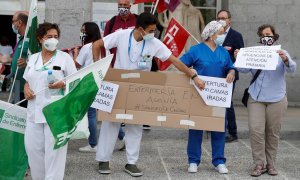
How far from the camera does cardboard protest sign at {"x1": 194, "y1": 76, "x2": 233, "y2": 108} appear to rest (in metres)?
6.96

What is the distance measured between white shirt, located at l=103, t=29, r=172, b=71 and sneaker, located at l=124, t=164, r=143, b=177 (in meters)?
1.11

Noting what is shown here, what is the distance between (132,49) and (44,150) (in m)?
1.56

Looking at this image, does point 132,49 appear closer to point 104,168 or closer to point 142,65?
point 142,65

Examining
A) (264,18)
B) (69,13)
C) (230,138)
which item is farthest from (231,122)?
(264,18)

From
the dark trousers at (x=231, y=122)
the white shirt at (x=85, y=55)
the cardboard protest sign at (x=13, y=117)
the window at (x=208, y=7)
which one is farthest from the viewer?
the window at (x=208, y=7)

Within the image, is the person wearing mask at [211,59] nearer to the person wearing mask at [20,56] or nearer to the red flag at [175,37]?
the red flag at [175,37]

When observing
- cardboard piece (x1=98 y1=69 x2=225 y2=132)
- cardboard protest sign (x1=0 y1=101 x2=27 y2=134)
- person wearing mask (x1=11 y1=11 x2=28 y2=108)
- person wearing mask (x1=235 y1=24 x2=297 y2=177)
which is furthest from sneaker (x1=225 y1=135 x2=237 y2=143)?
cardboard protest sign (x1=0 y1=101 x2=27 y2=134)

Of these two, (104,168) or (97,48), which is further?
(104,168)

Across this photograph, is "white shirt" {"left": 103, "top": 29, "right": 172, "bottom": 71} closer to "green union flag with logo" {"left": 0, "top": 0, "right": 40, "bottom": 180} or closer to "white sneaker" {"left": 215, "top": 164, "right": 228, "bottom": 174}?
"green union flag with logo" {"left": 0, "top": 0, "right": 40, "bottom": 180}

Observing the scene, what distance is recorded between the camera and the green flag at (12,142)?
6.14m

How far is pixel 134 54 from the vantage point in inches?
269

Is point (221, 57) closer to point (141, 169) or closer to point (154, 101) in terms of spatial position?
point (154, 101)

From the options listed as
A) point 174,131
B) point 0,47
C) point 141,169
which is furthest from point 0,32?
point 141,169

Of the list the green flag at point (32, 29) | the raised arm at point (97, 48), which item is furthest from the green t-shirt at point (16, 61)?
the raised arm at point (97, 48)
